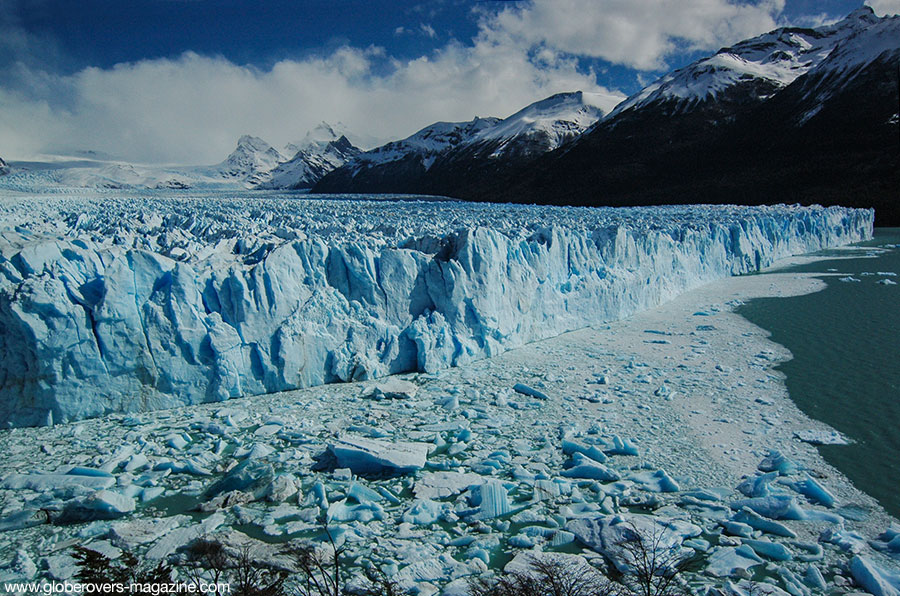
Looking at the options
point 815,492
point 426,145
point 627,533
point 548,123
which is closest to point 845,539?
point 815,492

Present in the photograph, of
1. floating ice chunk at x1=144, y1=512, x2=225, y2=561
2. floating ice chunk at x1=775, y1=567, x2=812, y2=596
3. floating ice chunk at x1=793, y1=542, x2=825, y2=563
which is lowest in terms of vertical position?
floating ice chunk at x1=775, y1=567, x2=812, y2=596

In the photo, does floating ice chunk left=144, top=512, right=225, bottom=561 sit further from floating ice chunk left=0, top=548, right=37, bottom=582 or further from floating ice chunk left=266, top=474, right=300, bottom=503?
floating ice chunk left=0, top=548, right=37, bottom=582

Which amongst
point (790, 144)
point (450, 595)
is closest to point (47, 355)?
point (450, 595)

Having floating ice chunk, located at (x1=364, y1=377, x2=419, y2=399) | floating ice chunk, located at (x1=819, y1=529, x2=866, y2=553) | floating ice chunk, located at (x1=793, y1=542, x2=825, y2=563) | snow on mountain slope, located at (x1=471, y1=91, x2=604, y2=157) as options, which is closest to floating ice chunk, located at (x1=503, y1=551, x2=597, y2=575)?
floating ice chunk, located at (x1=793, y1=542, x2=825, y2=563)

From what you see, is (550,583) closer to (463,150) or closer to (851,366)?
(851,366)

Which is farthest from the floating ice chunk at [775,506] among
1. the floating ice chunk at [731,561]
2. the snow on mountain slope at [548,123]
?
the snow on mountain slope at [548,123]
